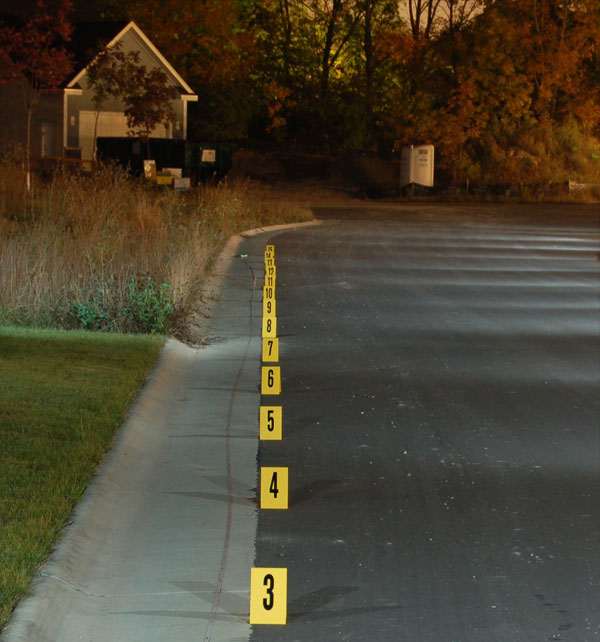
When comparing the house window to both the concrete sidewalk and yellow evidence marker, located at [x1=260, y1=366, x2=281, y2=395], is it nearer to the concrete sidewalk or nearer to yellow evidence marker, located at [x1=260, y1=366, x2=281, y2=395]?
the concrete sidewalk

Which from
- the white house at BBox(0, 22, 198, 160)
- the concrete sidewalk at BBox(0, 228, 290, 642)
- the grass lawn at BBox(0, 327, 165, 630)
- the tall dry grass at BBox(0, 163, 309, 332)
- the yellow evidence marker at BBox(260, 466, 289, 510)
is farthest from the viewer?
the white house at BBox(0, 22, 198, 160)

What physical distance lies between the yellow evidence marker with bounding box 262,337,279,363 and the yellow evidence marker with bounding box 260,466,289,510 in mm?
3814

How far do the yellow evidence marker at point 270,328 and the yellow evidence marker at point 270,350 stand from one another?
997mm

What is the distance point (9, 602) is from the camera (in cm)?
481

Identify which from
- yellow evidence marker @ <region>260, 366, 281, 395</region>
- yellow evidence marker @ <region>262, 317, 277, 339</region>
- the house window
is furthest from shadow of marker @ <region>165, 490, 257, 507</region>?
the house window

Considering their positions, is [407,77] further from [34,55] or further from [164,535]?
[164,535]

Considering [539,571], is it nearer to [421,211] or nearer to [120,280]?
[120,280]

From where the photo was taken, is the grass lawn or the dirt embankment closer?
the grass lawn

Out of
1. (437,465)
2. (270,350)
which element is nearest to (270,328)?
(270,350)

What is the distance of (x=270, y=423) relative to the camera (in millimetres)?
8039

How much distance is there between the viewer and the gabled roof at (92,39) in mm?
44344

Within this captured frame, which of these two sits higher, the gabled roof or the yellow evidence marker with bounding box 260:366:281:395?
the gabled roof

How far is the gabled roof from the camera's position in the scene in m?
44.3

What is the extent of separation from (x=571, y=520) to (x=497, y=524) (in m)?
0.45
